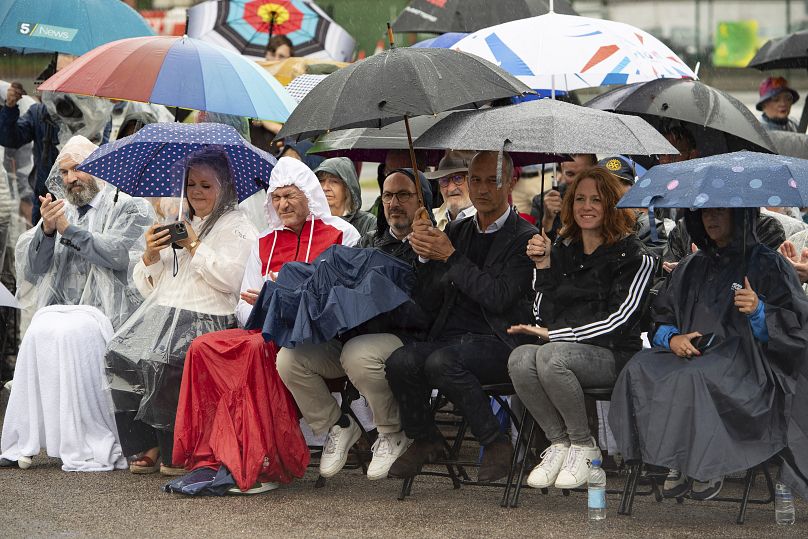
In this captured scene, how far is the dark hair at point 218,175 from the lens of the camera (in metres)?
7.57

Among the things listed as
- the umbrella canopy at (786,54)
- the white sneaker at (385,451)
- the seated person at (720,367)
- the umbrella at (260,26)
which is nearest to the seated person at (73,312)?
the white sneaker at (385,451)

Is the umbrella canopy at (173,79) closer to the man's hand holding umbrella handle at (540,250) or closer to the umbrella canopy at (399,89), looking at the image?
the umbrella canopy at (399,89)

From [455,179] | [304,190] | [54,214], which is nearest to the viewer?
[304,190]

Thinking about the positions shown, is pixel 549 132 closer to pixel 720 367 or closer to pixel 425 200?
pixel 425 200

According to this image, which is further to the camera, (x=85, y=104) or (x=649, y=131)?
(x=85, y=104)

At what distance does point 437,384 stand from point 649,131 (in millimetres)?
1570

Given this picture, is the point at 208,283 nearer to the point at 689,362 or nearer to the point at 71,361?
the point at 71,361

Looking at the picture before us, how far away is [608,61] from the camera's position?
7.45 meters

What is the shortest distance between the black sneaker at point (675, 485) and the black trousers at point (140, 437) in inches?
104

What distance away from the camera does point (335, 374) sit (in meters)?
7.04

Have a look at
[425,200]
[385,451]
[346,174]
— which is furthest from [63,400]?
[425,200]

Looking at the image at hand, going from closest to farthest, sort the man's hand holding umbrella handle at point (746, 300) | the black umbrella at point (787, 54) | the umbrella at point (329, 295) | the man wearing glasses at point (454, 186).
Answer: the man's hand holding umbrella handle at point (746, 300) < the umbrella at point (329, 295) < the man wearing glasses at point (454, 186) < the black umbrella at point (787, 54)

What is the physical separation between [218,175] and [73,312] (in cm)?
116

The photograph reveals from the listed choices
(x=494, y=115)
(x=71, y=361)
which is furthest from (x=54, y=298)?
(x=494, y=115)
